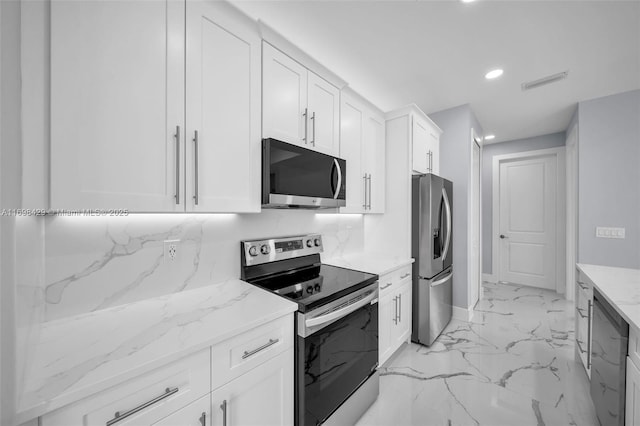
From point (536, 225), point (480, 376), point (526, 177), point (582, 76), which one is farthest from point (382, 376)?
point (526, 177)

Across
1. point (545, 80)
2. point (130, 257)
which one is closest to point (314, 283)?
point (130, 257)

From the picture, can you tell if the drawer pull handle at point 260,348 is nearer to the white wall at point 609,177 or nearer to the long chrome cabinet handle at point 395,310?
the long chrome cabinet handle at point 395,310

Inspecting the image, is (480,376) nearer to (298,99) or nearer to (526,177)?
(298,99)

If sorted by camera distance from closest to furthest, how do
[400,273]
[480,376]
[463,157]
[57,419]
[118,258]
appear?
1. [57,419]
2. [118,258]
3. [480,376]
4. [400,273]
5. [463,157]

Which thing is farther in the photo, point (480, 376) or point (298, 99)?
point (480, 376)

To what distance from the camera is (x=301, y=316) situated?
1.29 m

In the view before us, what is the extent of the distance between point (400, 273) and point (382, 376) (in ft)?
2.86

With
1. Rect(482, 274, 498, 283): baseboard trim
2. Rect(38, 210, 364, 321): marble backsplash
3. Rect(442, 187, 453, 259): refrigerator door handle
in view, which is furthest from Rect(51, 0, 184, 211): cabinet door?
Rect(482, 274, 498, 283): baseboard trim

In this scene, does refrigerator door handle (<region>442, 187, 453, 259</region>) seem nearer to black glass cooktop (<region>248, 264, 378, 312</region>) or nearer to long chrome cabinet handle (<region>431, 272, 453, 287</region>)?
long chrome cabinet handle (<region>431, 272, 453, 287</region>)

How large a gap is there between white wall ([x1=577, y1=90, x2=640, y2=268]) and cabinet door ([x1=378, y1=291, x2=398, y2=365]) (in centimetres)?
260

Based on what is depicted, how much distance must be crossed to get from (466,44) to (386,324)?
239 cm

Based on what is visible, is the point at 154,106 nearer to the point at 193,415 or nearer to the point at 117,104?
the point at 117,104

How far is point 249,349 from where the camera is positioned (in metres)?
1.10

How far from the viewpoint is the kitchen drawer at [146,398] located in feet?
2.32
